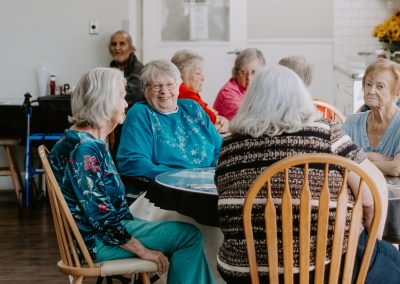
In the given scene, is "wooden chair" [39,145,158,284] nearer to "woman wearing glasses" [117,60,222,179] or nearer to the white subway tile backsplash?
"woman wearing glasses" [117,60,222,179]

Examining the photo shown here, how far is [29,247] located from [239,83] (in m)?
1.78

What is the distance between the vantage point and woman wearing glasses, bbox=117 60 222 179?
3.50 metres

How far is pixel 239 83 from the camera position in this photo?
5.33 meters

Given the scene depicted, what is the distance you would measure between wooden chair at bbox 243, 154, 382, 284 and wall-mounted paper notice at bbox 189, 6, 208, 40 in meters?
5.11

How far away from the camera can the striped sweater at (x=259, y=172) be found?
214 centimetres

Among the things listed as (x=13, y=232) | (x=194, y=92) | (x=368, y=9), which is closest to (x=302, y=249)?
(x=194, y=92)

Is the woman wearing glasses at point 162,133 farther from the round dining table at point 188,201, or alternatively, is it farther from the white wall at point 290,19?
the white wall at point 290,19

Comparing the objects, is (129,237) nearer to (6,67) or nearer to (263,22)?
(6,67)

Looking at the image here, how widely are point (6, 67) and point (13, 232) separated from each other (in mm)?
1989

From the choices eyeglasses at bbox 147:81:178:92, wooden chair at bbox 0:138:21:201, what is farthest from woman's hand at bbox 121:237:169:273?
wooden chair at bbox 0:138:21:201

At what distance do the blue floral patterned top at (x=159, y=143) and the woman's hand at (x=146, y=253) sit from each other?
0.78 m

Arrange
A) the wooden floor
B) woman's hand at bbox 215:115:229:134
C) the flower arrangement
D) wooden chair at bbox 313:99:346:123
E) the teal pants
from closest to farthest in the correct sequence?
1. the teal pants
2. the wooden floor
3. wooden chair at bbox 313:99:346:123
4. woman's hand at bbox 215:115:229:134
5. the flower arrangement

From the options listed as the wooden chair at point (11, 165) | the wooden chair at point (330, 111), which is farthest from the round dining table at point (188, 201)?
the wooden chair at point (11, 165)

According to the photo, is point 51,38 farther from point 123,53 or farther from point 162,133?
point 162,133
